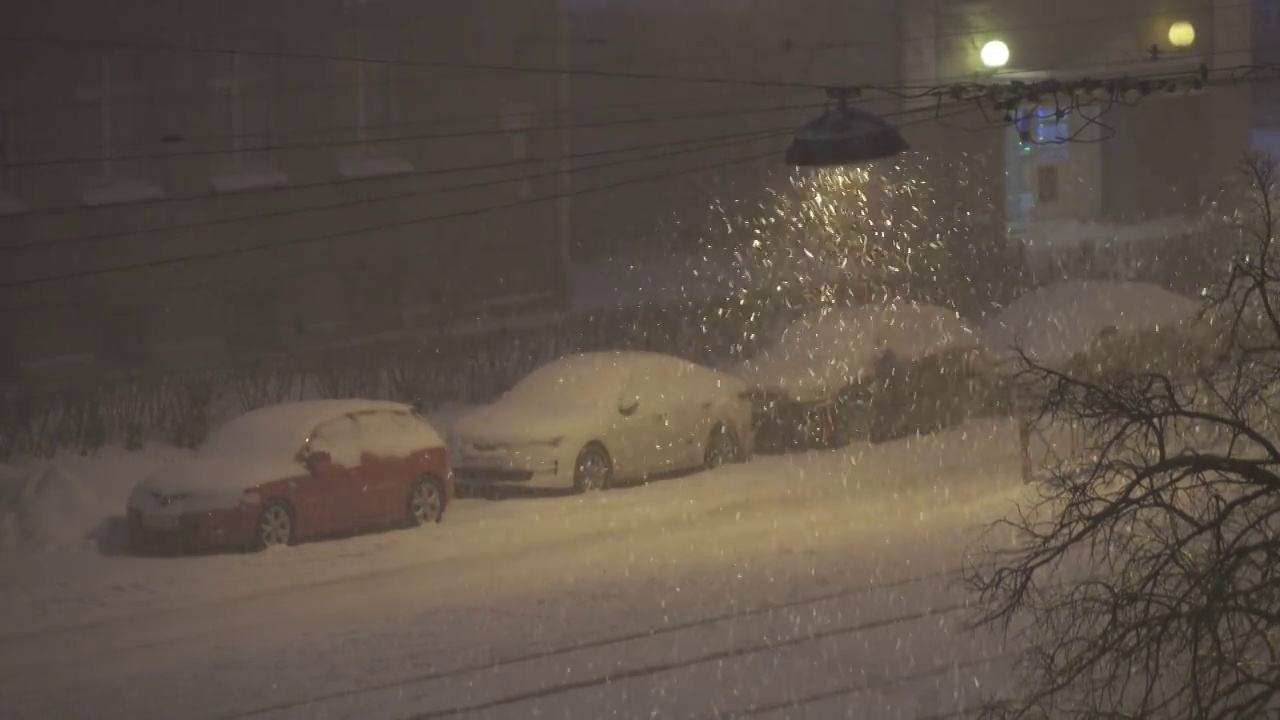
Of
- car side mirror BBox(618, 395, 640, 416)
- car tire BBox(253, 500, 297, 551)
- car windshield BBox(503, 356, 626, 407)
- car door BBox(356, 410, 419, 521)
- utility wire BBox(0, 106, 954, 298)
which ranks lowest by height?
car tire BBox(253, 500, 297, 551)

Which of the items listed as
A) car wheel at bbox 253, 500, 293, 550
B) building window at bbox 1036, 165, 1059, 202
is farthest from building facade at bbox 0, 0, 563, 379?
building window at bbox 1036, 165, 1059, 202

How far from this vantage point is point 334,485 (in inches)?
594

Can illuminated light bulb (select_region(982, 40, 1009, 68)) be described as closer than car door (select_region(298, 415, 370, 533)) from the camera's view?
No

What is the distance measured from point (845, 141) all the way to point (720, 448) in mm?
8829

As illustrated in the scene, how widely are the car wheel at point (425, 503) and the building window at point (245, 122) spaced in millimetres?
9977

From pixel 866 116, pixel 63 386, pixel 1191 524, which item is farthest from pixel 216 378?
Answer: pixel 1191 524

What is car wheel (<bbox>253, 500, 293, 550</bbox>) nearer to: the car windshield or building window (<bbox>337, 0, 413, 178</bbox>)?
the car windshield

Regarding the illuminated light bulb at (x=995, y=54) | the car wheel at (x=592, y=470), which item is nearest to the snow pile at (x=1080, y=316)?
the car wheel at (x=592, y=470)

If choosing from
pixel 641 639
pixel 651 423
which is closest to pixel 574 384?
pixel 651 423

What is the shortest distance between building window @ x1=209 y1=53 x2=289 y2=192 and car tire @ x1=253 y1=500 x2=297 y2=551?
425 inches

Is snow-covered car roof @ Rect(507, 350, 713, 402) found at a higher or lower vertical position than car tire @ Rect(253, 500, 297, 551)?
higher

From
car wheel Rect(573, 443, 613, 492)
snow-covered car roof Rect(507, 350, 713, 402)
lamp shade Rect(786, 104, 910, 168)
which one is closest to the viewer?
lamp shade Rect(786, 104, 910, 168)

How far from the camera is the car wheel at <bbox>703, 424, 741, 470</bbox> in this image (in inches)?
741

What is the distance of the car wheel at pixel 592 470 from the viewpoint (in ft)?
56.8
